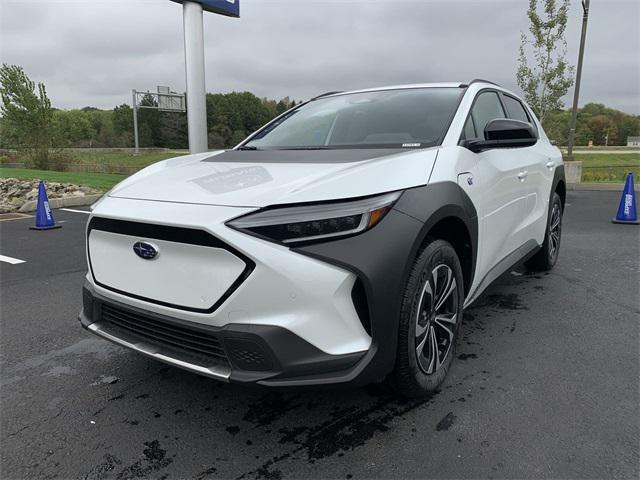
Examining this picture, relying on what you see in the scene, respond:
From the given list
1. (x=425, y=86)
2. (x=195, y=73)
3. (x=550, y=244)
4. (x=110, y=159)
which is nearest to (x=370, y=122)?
(x=425, y=86)

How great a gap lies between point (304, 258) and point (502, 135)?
5.79ft

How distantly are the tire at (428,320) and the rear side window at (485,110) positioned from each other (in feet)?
3.73

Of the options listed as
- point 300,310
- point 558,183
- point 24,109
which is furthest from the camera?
point 24,109

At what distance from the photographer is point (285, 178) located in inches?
86.1

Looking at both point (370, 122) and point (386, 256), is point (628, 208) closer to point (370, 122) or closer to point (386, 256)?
point (370, 122)

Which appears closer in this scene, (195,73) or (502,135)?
(502,135)

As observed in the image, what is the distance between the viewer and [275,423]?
233 cm

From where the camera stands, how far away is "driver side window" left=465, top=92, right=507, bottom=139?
3.23 metres

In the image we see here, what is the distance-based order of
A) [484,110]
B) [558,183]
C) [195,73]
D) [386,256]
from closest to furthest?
1. [386,256]
2. [484,110]
3. [558,183]
4. [195,73]

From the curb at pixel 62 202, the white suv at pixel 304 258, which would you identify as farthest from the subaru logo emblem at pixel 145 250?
the curb at pixel 62 202

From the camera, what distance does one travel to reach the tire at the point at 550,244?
4711mm

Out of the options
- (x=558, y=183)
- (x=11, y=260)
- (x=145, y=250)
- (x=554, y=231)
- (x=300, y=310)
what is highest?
(x=558, y=183)

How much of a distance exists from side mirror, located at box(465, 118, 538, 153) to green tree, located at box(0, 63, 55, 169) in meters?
22.8

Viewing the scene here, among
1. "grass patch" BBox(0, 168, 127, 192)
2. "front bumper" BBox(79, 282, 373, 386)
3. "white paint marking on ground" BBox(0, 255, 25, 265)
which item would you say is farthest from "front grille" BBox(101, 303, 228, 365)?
"grass patch" BBox(0, 168, 127, 192)
